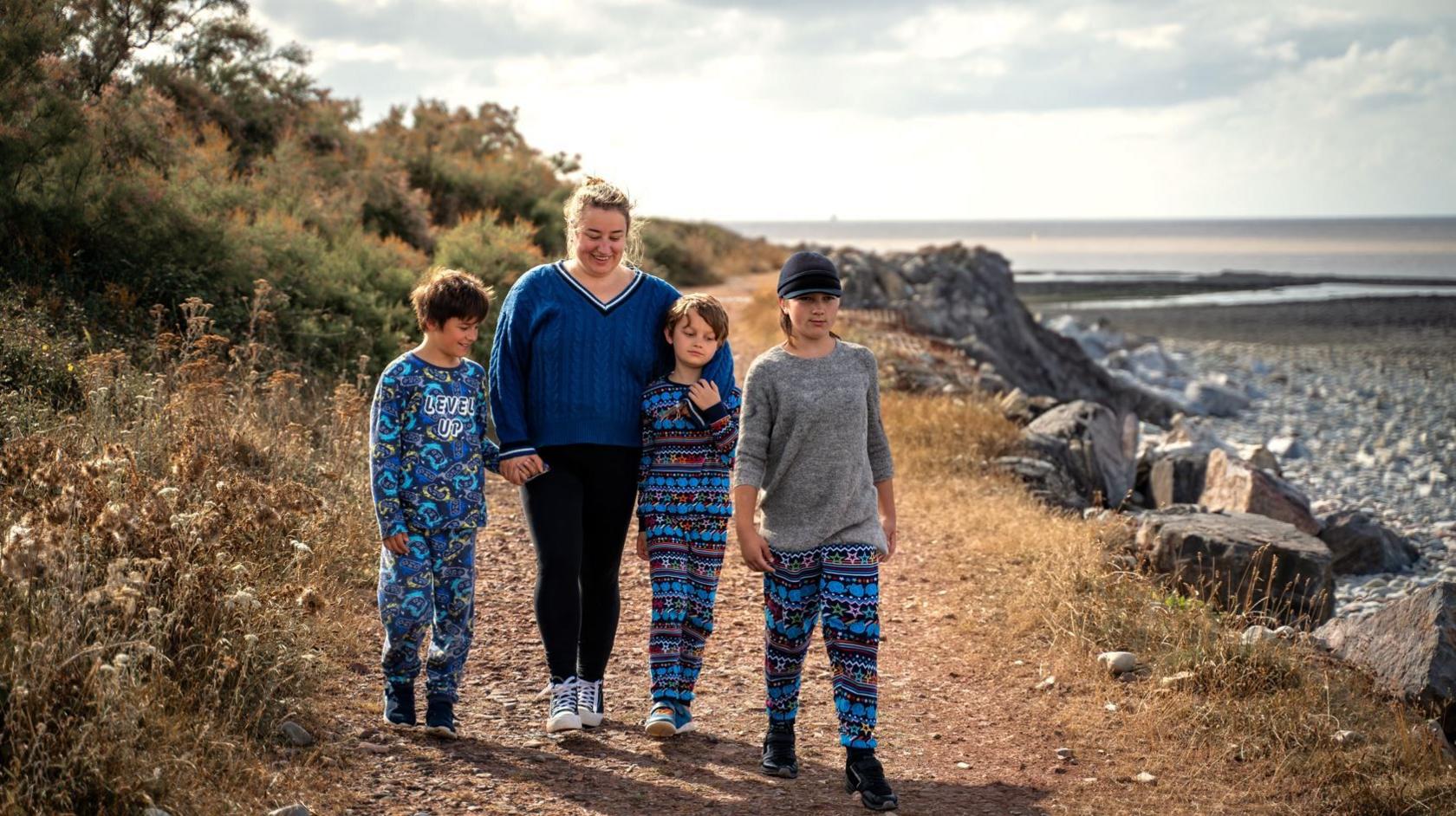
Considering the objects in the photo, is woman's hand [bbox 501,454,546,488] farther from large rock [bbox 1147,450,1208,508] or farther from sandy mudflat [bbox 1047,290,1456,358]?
sandy mudflat [bbox 1047,290,1456,358]

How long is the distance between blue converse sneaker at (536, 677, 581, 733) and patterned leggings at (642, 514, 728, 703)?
327 millimetres

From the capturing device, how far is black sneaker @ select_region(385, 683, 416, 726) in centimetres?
466

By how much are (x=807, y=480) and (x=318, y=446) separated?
5010 mm

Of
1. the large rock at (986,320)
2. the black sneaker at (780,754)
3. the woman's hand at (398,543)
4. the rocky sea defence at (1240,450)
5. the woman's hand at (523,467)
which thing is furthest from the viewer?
the large rock at (986,320)

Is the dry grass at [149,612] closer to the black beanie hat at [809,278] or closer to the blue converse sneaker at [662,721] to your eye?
the blue converse sneaker at [662,721]

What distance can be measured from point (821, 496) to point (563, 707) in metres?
1.37

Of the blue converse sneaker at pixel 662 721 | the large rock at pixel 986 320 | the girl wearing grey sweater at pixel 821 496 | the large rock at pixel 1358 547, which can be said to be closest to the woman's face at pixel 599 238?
the girl wearing grey sweater at pixel 821 496

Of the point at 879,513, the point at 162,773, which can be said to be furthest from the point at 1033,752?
the point at 162,773

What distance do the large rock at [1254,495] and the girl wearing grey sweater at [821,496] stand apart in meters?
7.93

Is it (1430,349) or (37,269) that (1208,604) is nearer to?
(37,269)

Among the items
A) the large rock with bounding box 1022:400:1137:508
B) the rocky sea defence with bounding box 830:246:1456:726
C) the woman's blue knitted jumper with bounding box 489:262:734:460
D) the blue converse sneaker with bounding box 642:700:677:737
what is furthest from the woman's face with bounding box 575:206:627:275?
the large rock with bounding box 1022:400:1137:508

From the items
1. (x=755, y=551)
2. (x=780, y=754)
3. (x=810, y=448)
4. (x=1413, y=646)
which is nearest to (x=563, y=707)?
(x=780, y=754)

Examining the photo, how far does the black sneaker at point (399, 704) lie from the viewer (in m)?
4.66

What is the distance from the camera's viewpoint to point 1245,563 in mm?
7555
